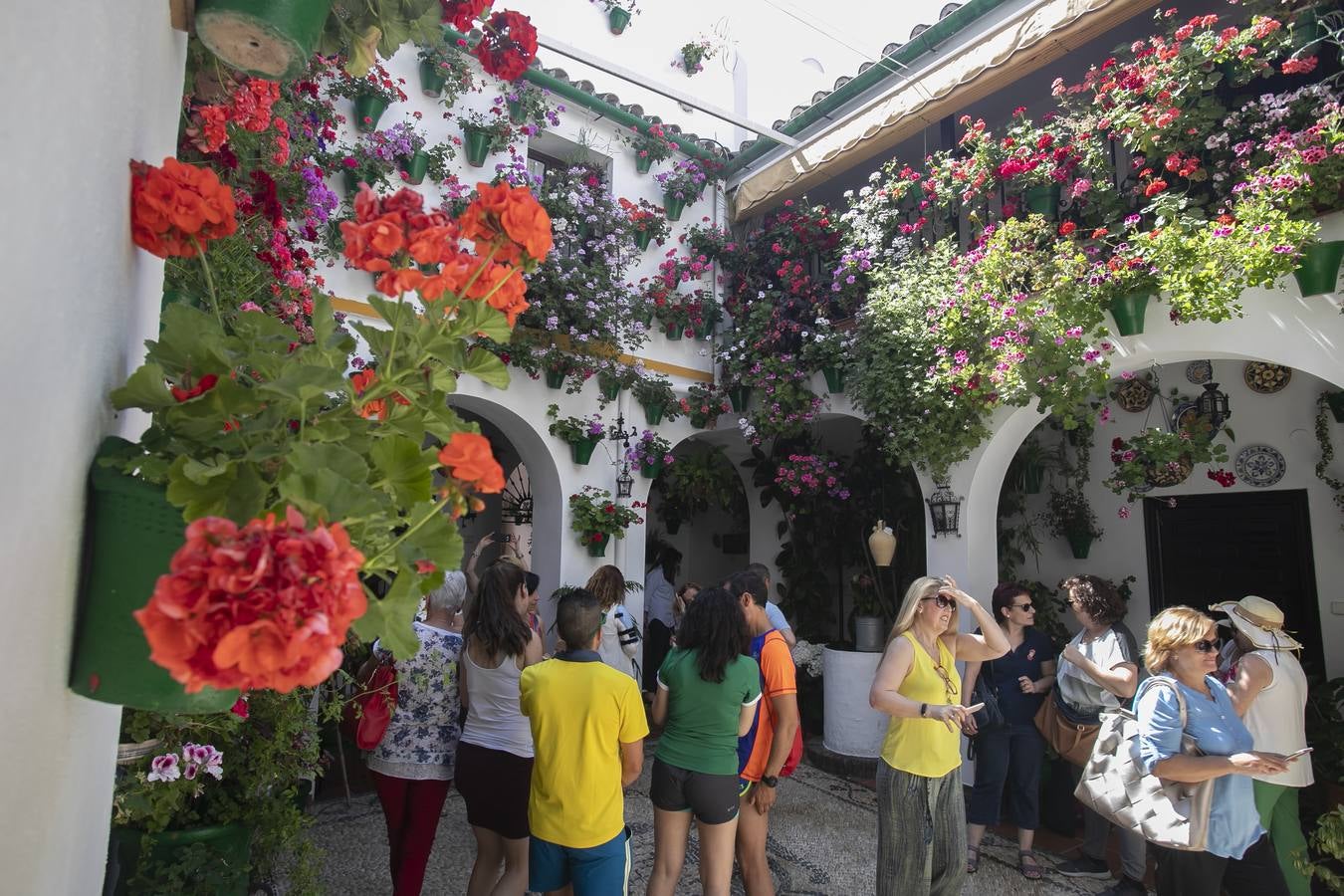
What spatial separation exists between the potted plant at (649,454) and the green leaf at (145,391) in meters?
6.36

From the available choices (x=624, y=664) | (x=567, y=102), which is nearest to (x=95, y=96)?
(x=624, y=664)

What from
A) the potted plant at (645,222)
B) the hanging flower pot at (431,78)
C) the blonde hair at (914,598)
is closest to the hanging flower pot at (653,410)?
the potted plant at (645,222)

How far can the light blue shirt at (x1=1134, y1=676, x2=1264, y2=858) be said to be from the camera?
10.6 ft

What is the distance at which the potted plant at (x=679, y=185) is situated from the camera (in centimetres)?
783

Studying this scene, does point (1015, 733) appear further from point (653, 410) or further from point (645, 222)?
point (645, 222)

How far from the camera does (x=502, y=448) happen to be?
30.9 ft

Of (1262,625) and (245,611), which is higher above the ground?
(245,611)

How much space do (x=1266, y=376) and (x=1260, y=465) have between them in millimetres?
724

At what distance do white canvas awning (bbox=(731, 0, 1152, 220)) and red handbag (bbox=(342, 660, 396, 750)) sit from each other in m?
5.42

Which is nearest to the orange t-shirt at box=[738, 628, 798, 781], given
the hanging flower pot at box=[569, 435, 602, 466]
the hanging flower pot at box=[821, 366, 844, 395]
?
the hanging flower pot at box=[821, 366, 844, 395]

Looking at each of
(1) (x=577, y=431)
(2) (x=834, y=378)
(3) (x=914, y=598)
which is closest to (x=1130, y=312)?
(2) (x=834, y=378)

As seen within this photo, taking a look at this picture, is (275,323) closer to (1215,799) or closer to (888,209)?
(1215,799)

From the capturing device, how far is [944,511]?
6188 mm

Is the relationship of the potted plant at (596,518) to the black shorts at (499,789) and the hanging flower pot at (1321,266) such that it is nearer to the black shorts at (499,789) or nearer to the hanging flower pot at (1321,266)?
the black shorts at (499,789)
